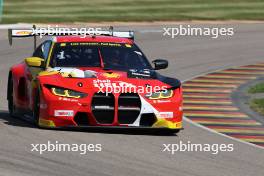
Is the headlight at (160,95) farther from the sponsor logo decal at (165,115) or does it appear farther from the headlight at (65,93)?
the headlight at (65,93)

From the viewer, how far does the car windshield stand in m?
15.1

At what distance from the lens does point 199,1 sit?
147 ft

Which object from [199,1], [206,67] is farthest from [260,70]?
[199,1]

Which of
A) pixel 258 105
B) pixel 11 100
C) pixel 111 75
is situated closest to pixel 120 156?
pixel 111 75

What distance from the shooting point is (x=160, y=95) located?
1412 cm

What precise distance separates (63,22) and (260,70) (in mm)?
12223

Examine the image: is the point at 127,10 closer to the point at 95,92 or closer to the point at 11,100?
the point at 11,100

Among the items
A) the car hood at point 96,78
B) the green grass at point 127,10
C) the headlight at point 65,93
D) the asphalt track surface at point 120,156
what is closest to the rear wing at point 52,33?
the asphalt track surface at point 120,156

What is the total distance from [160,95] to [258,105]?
5172 millimetres

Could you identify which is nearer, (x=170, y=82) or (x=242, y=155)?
(x=242, y=155)

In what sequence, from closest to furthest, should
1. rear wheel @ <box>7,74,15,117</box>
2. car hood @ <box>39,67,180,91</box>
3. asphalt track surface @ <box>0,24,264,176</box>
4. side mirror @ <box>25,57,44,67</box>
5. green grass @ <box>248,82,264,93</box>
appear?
asphalt track surface @ <box>0,24,264,176</box> < car hood @ <box>39,67,180,91</box> < side mirror @ <box>25,57,44,67</box> < rear wheel @ <box>7,74,15,117</box> < green grass @ <box>248,82,264,93</box>

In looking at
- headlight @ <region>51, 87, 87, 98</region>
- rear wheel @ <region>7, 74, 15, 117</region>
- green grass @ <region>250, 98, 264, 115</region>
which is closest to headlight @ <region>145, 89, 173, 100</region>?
headlight @ <region>51, 87, 87, 98</region>

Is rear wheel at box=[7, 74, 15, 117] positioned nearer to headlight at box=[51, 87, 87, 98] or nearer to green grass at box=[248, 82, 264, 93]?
headlight at box=[51, 87, 87, 98]

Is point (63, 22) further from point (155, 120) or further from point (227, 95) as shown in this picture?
point (155, 120)
